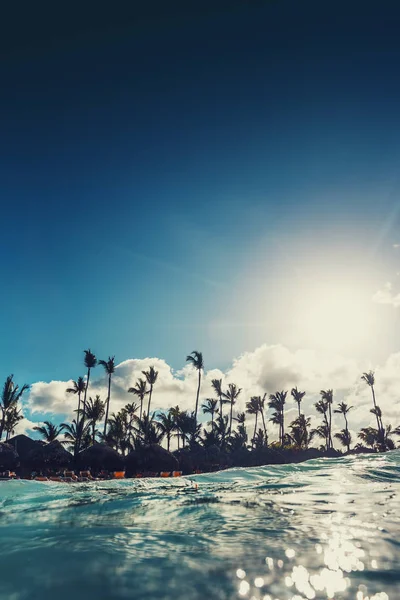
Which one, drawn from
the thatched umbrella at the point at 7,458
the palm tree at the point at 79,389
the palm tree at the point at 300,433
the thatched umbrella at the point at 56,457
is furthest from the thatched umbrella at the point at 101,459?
the palm tree at the point at 300,433

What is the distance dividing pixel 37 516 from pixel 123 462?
24.4 m

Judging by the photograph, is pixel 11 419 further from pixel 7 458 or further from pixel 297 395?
pixel 297 395

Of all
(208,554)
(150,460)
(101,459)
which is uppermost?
(208,554)

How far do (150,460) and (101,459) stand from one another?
4.27 m

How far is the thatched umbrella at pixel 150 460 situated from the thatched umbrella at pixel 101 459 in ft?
4.10

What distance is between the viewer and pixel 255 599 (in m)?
2.93

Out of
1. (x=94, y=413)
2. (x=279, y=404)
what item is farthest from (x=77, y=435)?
(x=279, y=404)

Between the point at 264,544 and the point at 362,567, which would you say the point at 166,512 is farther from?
the point at 362,567

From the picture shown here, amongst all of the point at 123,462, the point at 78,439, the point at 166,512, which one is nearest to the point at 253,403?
the point at 78,439

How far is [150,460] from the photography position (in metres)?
30.2

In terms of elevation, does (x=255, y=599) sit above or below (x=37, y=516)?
above

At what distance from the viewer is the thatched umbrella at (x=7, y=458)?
28.9 metres

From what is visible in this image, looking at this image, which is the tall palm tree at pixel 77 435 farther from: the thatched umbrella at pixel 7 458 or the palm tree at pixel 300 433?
the palm tree at pixel 300 433

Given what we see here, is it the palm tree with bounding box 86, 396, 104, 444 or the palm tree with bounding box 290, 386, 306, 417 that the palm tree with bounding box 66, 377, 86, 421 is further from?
the palm tree with bounding box 290, 386, 306, 417
